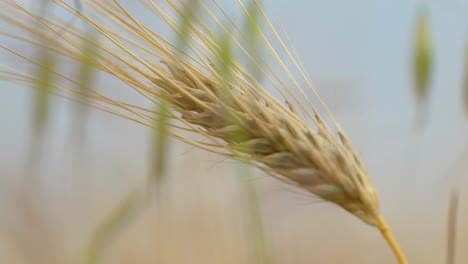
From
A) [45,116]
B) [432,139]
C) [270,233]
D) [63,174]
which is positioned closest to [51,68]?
[45,116]

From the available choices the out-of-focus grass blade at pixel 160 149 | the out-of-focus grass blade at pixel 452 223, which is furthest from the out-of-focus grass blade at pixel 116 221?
the out-of-focus grass blade at pixel 452 223

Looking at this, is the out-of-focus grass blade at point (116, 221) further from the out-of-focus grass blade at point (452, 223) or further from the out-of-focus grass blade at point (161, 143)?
the out-of-focus grass blade at point (452, 223)

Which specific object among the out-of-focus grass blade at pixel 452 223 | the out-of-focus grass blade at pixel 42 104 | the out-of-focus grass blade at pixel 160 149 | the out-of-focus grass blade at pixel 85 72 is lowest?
the out-of-focus grass blade at pixel 452 223

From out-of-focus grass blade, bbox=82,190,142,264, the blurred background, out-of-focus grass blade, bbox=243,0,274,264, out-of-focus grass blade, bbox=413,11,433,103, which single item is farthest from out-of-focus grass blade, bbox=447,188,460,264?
out-of-focus grass blade, bbox=82,190,142,264

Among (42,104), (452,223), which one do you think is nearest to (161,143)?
(42,104)

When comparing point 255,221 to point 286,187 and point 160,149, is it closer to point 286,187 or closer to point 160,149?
point 160,149

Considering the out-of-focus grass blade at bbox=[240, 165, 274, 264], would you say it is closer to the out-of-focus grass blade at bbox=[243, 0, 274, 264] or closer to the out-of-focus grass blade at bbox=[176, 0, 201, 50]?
the out-of-focus grass blade at bbox=[243, 0, 274, 264]

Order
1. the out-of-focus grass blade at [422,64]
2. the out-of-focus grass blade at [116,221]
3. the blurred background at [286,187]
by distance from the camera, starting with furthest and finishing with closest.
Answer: the blurred background at [286,187], the out-of-focus grass blade at [422,64], the out-of-focus grass blade at [116,221]

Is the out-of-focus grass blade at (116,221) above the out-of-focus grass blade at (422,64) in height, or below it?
below
